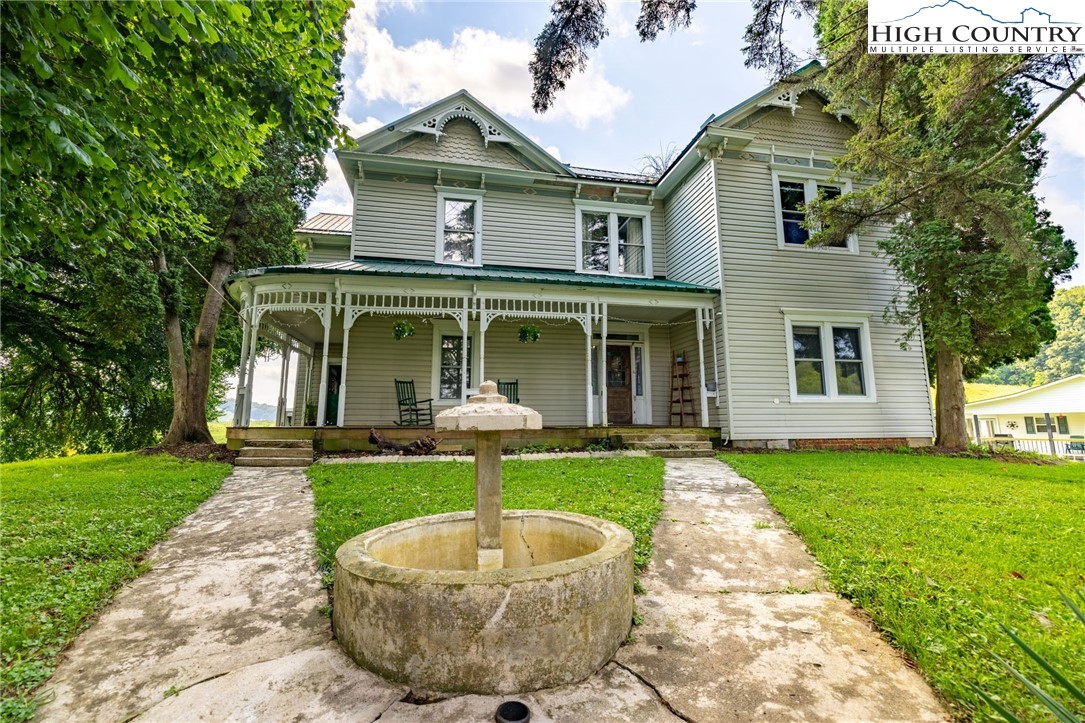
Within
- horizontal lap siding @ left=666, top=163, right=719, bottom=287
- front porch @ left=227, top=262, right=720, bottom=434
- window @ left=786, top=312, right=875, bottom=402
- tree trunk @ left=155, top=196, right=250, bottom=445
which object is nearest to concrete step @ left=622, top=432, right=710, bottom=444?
front porch @ left=227, top=262, right=720, bottom=434

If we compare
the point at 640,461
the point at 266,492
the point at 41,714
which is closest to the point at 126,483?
the point at 266,492

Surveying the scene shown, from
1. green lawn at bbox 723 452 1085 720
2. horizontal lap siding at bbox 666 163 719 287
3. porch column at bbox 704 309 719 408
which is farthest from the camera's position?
horizontal lap siding at bbox 666 163 719 287

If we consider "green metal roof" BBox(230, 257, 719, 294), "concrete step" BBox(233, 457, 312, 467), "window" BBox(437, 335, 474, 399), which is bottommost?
"concrete step" BBox(233, 457, 312, 467)

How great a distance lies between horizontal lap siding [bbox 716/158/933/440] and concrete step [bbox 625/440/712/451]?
942 millimetres

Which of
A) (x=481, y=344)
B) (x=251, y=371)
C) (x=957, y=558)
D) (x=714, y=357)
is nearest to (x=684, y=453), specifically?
(x=714, y=357)

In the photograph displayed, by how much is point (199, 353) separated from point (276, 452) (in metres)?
5.40

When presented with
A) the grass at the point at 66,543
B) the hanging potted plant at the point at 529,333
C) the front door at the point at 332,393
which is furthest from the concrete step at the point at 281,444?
the hanging potted plant at the point at 529,333

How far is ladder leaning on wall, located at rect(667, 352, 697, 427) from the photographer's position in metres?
→ 11.3

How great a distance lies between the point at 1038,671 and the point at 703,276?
945 cm

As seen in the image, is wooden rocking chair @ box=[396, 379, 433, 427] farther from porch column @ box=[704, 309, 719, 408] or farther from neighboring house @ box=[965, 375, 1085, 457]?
neighboring house @ box=[965, 375, 1085, 457]

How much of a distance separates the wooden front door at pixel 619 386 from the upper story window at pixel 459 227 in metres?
4.19

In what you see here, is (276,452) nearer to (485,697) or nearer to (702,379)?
(485,697)

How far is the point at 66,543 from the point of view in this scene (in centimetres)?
392

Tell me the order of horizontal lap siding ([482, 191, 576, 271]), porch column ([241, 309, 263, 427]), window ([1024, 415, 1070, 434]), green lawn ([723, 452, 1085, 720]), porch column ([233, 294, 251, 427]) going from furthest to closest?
window ([1024, 415, 1070, 434])
horizontal lap siding ([482, 191, 576, 271])
porch column ([233, 294, 251, 427])
porch column ([241, 309, 263, 427])
green lawn ([723, 452, 1085, 720])
